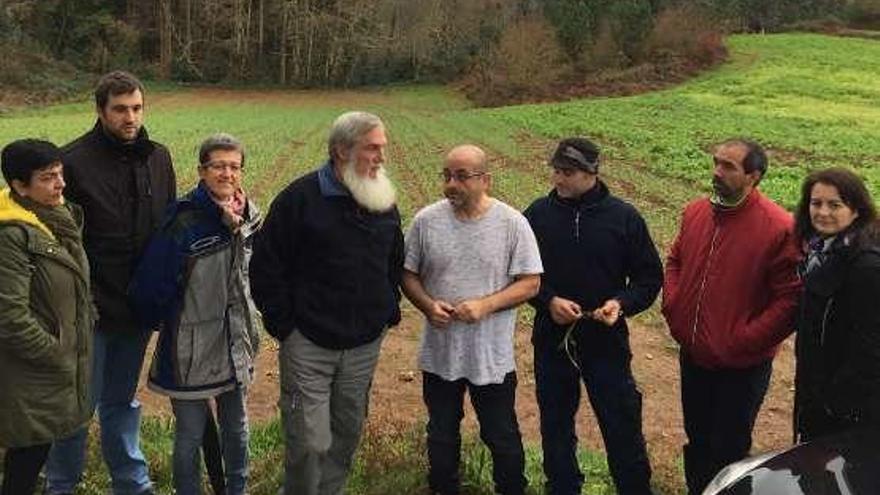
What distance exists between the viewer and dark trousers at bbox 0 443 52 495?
165 inches

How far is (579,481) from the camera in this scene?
16.8 ft

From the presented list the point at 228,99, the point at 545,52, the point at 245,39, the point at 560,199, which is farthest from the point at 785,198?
the point at 245,39

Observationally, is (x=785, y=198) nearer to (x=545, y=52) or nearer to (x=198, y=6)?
(x=545, y=52)

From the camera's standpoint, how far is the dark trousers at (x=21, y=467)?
4191mm

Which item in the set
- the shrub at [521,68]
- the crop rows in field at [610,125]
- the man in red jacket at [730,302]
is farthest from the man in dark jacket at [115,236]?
the shrub at [521,68]

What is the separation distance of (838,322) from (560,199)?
5.15 ft

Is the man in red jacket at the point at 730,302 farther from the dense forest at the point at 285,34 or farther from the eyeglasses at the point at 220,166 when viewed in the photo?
the dense forest at the point at 285,34

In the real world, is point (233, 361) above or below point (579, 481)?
above

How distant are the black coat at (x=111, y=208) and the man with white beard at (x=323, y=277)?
2.47ft

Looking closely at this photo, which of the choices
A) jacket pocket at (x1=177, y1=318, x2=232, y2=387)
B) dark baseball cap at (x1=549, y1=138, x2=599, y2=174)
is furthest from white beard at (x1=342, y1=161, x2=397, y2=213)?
dark baseball cap at (x1=549, y1=138, x2=599, y2=174)

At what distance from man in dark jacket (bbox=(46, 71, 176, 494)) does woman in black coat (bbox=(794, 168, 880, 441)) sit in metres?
3.25

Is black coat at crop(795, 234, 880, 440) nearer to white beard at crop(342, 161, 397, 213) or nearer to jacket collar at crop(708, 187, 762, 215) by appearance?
jacket collar at crop(708, 187, 762, 215)

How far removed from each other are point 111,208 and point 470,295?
1.88 m

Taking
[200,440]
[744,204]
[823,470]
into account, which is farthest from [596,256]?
[200,440]
